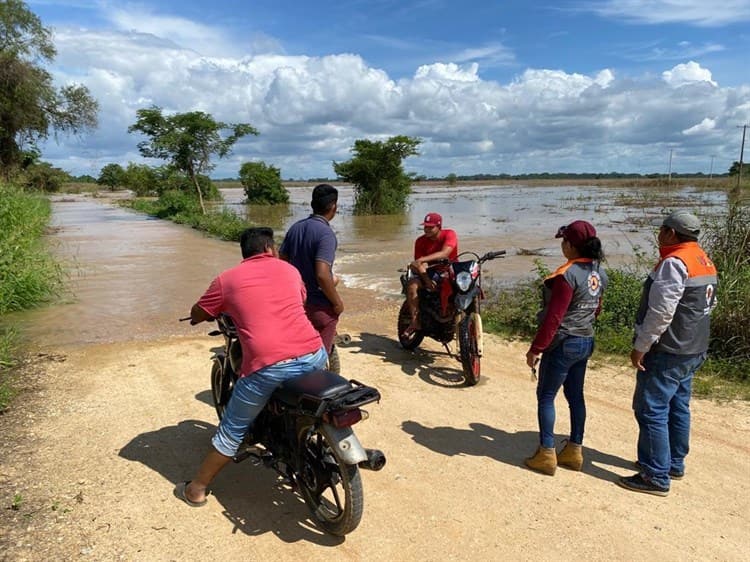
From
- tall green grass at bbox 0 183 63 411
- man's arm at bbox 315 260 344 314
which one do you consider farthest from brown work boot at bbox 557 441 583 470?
tall green grass at bbox 0 183 63 411

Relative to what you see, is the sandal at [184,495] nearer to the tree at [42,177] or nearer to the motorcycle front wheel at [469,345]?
the motorcycle front wheel at [469,345]

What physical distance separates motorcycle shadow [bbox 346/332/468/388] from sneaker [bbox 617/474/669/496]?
7.00 ft

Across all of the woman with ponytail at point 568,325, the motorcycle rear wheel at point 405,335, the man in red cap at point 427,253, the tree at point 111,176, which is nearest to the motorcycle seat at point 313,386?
the woman with ponytail at point 568,325

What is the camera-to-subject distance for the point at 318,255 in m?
4.16

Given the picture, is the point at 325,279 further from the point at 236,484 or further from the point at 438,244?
the point at 438,244

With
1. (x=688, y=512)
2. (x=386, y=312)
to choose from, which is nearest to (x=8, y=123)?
(x=386, y=312)

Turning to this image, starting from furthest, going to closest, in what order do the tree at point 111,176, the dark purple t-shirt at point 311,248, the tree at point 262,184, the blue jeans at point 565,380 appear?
1. the tree at point 111,176
2. the tree at point 262,184
3. the dark purple t-shirt at point 311,248
4. the blue jeans at point 565,380

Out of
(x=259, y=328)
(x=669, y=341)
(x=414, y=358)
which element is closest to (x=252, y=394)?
(x=259, y=328)

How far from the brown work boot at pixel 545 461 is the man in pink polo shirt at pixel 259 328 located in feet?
5.78

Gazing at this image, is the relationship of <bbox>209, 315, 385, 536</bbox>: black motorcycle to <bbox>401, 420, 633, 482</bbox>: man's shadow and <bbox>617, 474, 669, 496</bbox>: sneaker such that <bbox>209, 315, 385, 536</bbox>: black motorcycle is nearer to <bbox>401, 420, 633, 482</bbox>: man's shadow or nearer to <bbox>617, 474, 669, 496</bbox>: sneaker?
<bbox>401, 420, 633, 482</bbox>: man's shadow

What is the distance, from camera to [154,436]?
4223mm

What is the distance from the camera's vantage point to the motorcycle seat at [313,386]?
2783 mm

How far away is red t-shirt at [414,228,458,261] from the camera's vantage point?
19.3ft

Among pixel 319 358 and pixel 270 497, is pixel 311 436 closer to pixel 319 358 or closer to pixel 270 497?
pixel 319 358
